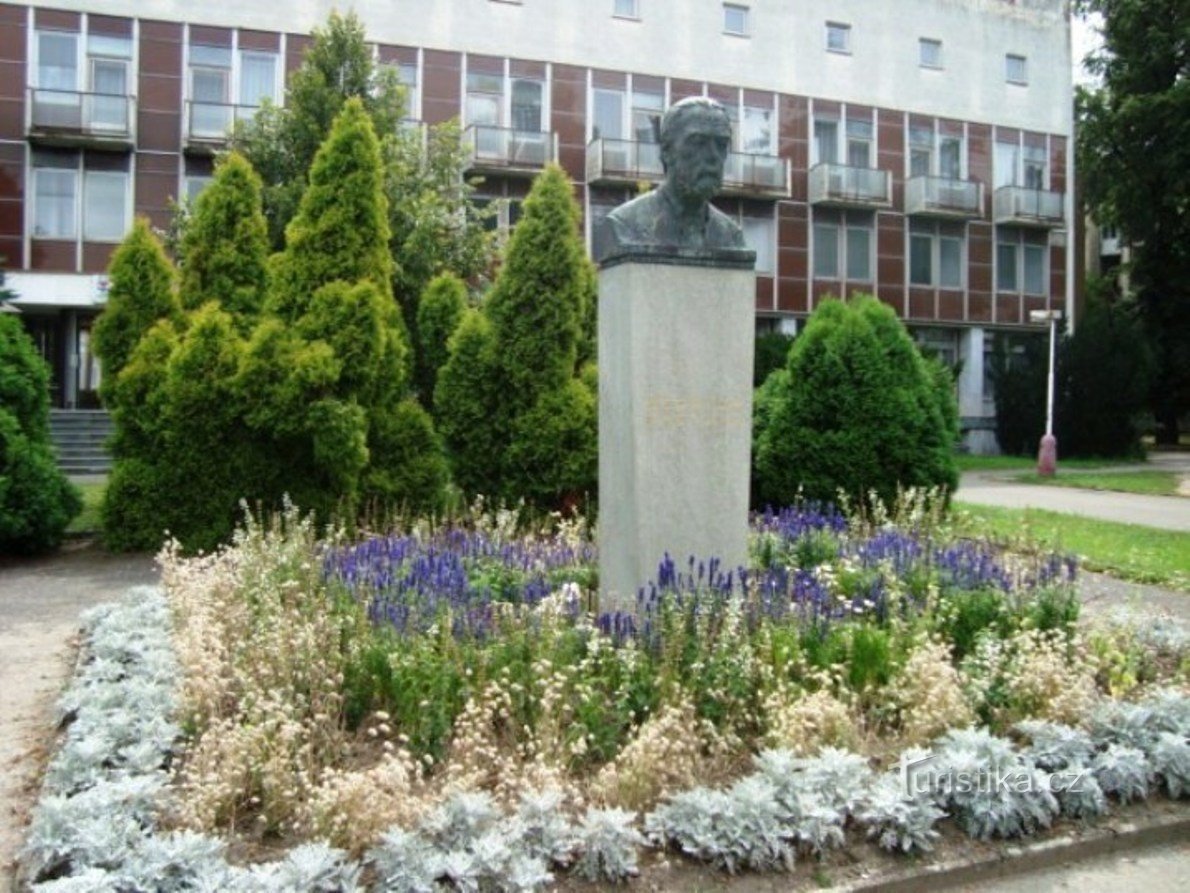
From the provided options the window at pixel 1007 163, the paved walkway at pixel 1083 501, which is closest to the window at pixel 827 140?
the window at pixel 1007 163

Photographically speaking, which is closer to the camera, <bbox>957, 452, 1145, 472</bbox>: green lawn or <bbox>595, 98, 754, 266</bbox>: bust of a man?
<bbox>595, 98, 754, 266</bbox>: bust of a man

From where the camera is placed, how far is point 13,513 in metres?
11.5

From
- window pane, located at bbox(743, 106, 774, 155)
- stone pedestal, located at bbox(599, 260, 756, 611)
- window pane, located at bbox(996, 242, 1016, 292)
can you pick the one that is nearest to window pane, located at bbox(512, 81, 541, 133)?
window pane, located at bbox(743, 106, 774, 155)

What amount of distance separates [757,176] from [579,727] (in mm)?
30454

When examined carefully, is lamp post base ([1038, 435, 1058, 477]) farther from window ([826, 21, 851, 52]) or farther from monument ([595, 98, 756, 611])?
monument ([595, 98, 756, 611])

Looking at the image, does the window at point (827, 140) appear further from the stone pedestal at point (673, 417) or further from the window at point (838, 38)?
the stone pedestal at point (673, 417)

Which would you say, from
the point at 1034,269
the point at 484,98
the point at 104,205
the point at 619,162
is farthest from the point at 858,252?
the point at 104,205

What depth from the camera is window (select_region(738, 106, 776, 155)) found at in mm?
33375

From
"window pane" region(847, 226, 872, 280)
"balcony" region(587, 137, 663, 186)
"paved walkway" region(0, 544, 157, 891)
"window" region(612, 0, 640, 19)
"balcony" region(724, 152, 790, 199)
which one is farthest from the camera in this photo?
"window pane" region(847, 226, 872, 280)

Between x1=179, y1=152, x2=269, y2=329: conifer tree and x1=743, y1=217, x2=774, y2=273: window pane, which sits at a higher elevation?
x1=743, y1=217, x2=774, y2=273: window pane

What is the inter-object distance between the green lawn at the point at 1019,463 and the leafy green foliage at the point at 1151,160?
19.3 feet

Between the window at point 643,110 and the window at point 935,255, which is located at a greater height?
the window at point 643,110

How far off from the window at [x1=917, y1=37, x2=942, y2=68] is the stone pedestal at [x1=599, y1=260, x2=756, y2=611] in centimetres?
3269

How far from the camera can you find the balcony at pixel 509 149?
30.1m
